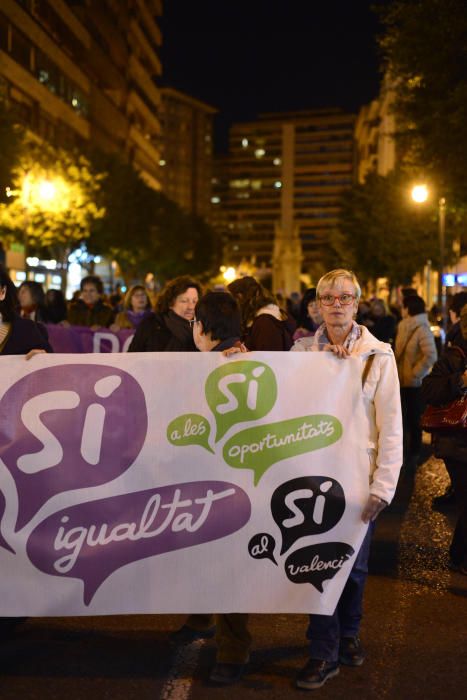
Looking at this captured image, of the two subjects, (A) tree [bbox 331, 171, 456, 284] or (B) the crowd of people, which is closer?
(B) the crowd of people

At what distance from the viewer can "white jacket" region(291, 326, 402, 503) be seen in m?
5.01

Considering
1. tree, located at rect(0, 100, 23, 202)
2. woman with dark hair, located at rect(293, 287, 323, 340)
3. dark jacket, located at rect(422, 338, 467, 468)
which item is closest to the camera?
dark jacket, located at rect(422, 338, 467, 468)

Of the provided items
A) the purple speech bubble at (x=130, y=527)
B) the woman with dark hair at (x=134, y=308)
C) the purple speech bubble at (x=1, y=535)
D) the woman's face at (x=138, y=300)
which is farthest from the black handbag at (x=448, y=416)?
the woman's face at (x=138, y=300)

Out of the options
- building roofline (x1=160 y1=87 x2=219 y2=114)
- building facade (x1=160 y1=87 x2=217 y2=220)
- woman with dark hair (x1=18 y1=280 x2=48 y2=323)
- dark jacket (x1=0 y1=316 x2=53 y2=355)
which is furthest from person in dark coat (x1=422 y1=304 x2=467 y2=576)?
building roofline (x1=160 y1=87 x2=219 y2=114)

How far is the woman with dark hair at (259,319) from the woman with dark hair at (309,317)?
1703 millimetres

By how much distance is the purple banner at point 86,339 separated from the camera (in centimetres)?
1282

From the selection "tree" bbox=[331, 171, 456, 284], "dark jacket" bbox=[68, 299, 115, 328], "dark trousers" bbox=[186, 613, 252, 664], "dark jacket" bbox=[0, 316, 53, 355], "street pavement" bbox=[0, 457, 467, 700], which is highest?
"tree" bbox=[331, 171, 456, 284]

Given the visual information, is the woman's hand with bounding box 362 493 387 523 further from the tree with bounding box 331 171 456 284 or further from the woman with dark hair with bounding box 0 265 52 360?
the tree with bounding box 331 171 456 284

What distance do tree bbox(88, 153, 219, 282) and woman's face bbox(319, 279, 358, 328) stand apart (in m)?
52.3

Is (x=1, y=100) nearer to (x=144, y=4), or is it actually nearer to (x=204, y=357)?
(x=204, y=357)

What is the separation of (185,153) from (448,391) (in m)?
186

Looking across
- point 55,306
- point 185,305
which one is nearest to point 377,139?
point 55,306

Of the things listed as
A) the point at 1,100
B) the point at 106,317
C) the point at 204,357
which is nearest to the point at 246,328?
the point at 204,357

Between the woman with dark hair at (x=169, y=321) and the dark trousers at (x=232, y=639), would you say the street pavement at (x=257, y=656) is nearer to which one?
the dark trousers at (x=232, y=639)
